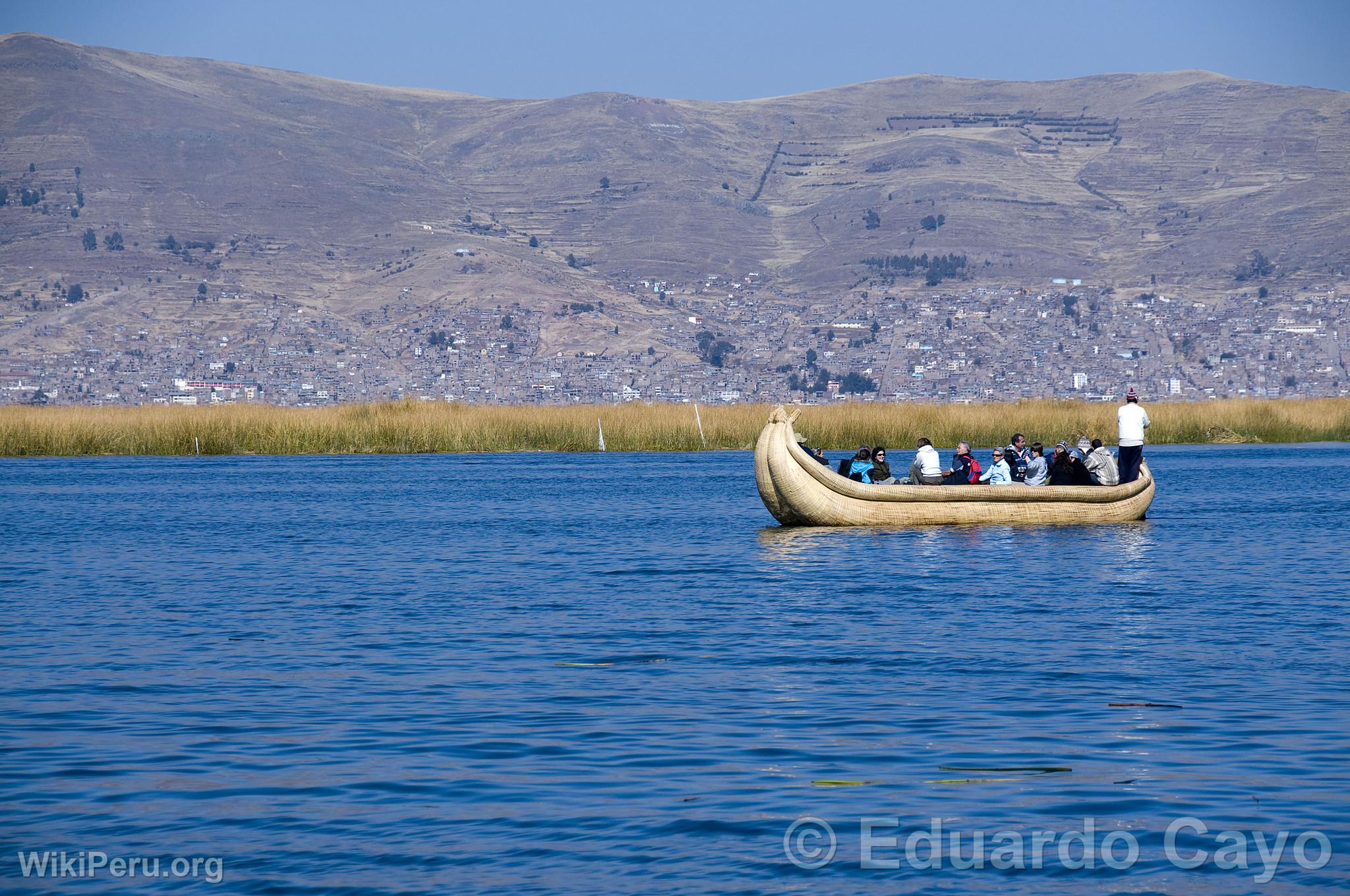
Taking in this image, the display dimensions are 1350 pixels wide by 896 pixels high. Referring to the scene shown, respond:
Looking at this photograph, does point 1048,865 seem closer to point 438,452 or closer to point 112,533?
point 112,533

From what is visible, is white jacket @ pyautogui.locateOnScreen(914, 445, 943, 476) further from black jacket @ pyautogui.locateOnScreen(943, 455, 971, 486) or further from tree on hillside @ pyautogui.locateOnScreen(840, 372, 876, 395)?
tree on hillside @ pyautogui.locateOnScreen(840, 372, 876, 395)

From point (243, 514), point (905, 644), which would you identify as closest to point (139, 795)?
point (905, 644)

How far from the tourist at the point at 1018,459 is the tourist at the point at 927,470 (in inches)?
61.0

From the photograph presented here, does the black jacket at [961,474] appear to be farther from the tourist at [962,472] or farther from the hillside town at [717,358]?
the hillside town at [717,358]

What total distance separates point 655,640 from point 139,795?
6844mm

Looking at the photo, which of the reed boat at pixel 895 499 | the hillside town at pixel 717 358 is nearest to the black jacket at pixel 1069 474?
the reed boat at pixel 895 499

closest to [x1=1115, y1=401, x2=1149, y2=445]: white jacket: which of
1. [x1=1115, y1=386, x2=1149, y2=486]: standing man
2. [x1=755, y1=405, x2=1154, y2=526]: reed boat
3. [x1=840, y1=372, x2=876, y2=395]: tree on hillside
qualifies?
[x1=1115, y1=386, x2=1149, y2=486]: standing man

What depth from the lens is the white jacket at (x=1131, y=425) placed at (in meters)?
30.2

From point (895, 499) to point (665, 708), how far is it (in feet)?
52.8

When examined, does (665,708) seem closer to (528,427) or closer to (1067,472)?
(1067,472)

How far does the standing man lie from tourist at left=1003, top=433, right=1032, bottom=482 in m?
1.66

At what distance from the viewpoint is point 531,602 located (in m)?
19.9

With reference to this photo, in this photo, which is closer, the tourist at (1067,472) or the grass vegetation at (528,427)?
the tourist at (1067,472)

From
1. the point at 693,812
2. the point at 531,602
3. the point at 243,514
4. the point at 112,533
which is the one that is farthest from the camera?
the point at 243,514
